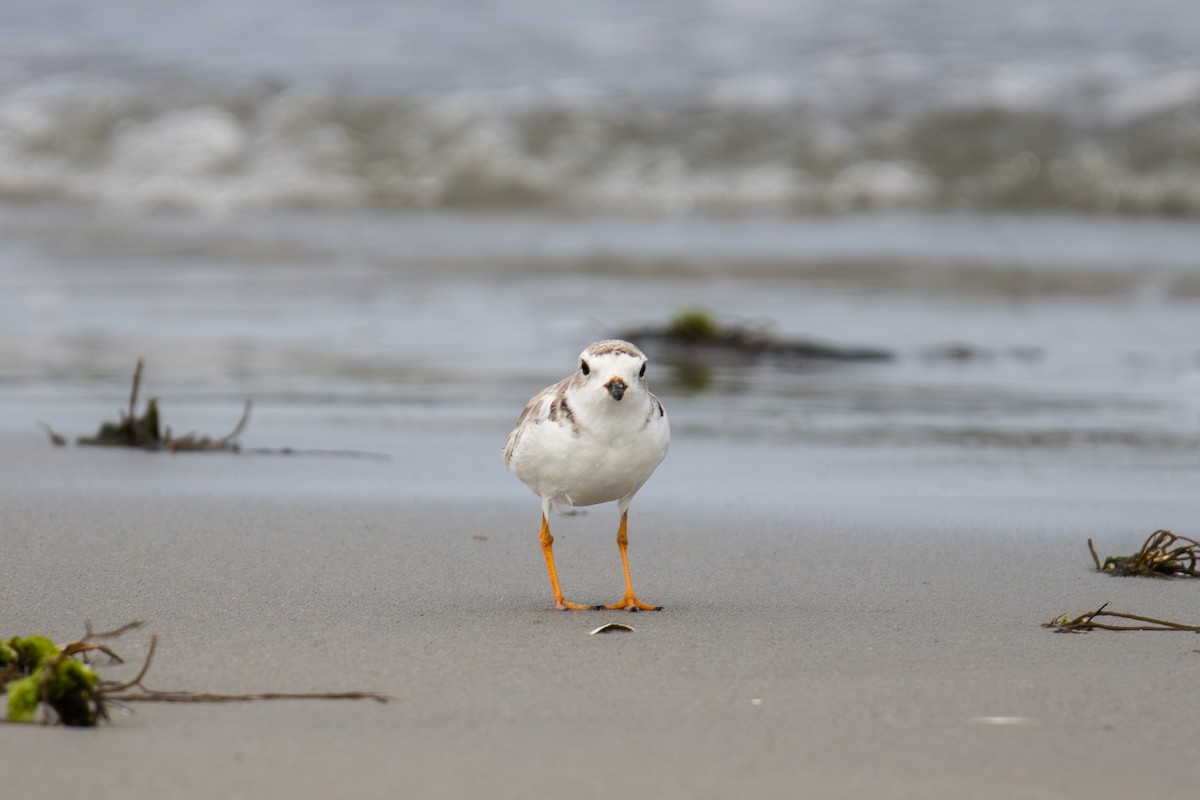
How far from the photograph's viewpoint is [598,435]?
3670 mm

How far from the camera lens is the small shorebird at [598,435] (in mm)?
3607

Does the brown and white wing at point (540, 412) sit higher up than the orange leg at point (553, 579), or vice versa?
the brown and white wing at point (540, 412)

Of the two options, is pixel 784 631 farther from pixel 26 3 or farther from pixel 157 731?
pixel 26 3

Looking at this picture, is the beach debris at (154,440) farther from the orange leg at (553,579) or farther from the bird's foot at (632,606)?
the bird's foot at (632,606)

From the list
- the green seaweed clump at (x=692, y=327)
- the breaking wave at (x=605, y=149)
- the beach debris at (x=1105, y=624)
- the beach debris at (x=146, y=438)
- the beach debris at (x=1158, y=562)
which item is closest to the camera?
the beach debris at (x=1105, y=624)

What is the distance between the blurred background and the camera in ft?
23.0

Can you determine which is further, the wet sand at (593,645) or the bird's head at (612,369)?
the bird's head at (612,369)

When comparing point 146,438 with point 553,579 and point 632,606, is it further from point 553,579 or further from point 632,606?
point 632,606

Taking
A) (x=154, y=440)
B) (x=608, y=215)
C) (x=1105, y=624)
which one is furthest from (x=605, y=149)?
(x=1105, y=624)

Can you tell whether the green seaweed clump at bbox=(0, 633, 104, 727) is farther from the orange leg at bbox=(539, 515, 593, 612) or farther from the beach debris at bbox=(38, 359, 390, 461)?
the beach debris at bbox=(38, 359, 390, 461)

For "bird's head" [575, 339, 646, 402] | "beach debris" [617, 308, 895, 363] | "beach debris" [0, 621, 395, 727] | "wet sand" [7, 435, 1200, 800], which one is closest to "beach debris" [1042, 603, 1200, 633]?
"wet sand" [7, 435, 1200, 800]

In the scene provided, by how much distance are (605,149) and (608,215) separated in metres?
1.51

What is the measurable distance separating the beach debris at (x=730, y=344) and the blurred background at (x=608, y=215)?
6cm

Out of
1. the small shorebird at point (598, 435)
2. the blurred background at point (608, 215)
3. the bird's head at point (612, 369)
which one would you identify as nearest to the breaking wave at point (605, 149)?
the blurred background at point (608, 215)
